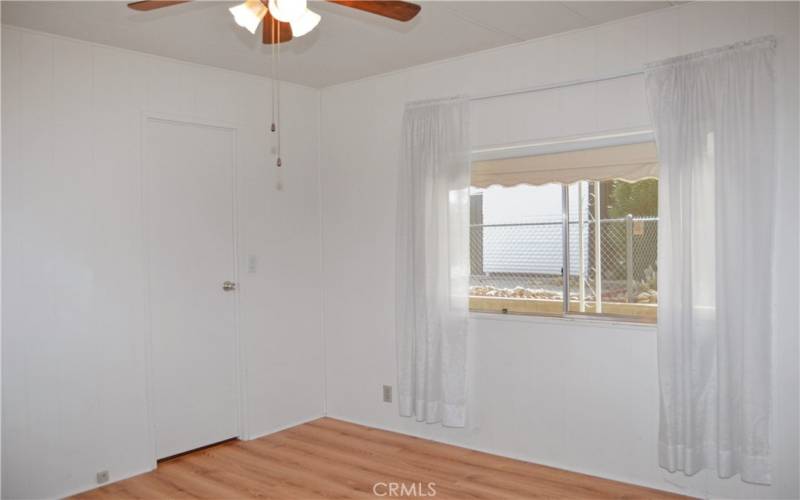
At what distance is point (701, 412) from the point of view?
123 inches

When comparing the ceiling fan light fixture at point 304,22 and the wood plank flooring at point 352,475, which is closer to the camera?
the ceiling fan light fixture at point 304,22

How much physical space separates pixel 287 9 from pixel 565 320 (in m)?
2.41

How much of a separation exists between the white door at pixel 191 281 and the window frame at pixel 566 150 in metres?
1.68

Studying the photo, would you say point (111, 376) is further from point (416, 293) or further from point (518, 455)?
point (518, 455)

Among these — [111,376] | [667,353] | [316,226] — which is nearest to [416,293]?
[316,226]

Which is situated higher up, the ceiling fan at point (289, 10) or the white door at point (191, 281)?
A: the ceiling fan at point (289, 10)

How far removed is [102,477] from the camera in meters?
3.65

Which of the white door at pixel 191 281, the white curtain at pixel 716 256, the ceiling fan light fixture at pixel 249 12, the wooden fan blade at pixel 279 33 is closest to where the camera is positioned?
the ceiling fan light fixture at pixel 249 12

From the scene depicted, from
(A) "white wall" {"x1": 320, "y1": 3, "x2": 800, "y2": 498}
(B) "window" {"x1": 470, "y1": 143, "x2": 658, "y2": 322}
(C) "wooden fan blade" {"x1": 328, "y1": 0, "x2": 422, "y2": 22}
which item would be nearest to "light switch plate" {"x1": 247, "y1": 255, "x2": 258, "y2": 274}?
(A) "white wall" {"x1": 320, "y1": 3, "x2": 800, "y2": 498}

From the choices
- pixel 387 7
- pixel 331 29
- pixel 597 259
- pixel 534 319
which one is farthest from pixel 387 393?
pixel 387 7

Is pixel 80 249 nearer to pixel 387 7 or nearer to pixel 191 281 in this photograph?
pixel 191 281

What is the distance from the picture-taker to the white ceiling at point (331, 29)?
3.24 metres

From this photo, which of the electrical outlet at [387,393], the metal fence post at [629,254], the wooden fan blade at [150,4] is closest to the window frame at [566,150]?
the metal fence post at [629,254]

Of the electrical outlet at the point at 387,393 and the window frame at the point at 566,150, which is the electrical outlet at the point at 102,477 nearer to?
the electrical outlet at the point at 387,393
